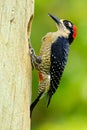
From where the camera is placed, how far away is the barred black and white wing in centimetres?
820

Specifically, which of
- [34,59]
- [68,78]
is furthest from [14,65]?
[68,78]

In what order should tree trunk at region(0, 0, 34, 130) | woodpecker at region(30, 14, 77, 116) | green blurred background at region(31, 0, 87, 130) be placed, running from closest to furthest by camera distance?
tree trunk at region(0, 0, 34, 130), woodpecker at region(30, 14, 77, 116), green blurred background at region(31, 0, 87, 130)

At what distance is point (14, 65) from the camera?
7094 mm

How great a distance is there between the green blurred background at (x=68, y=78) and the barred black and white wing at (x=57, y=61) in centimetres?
133

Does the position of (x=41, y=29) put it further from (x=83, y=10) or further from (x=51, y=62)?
(x=51, y=62)

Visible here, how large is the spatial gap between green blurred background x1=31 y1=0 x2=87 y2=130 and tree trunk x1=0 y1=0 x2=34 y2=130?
2333 millimetres

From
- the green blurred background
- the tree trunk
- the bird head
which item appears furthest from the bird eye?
the tree trunk

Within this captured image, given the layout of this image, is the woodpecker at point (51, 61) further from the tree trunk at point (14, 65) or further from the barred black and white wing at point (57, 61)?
the tree trunk at point (14, 65)

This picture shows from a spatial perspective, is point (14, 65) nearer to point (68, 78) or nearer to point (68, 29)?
point (68, 29)

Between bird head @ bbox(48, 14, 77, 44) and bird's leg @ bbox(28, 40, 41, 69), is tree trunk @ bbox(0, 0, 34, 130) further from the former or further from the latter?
bird head @ bbox(48, 14, 77, 44)

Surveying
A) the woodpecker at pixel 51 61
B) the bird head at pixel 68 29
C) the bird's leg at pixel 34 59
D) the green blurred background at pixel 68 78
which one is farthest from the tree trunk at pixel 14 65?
the green blurred background at pixel 68 78

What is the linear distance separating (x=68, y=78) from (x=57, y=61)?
5.98 feet

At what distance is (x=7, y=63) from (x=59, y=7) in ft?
13.2

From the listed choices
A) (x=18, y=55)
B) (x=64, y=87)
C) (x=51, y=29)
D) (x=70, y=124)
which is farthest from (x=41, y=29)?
(x=18, y=55)
